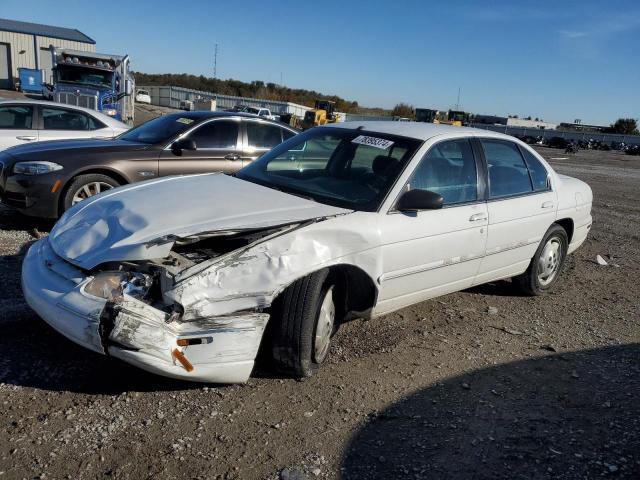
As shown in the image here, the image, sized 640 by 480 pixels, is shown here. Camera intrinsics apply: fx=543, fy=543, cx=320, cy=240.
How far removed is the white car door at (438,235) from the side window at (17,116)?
22.5ft

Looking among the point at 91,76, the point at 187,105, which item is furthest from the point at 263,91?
the point at 91,76

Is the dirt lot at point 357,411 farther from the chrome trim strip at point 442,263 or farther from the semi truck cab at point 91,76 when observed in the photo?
the semi truck cab at point 91,76

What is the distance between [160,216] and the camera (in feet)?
11.0

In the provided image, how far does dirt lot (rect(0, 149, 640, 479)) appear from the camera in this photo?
8.67 ft

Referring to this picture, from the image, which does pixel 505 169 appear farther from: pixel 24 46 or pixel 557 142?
pixel 557 142

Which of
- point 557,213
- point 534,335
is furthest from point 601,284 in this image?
point 534,335

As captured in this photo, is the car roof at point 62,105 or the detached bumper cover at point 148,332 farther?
the car roof at point 62,105

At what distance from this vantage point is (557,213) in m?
5.36

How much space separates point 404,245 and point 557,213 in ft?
7.81

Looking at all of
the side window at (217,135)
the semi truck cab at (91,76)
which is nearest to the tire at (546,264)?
the side window at (217,135)

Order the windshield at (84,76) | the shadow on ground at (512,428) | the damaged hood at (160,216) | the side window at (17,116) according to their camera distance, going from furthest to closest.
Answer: the windshield at (84,76) < the side window at (17,116) < the damaged hood at (160,216) < the shadow on ground at (512,428)

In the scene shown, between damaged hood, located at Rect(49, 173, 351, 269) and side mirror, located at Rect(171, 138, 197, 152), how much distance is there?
2550mm

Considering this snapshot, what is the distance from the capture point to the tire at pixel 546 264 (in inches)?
210

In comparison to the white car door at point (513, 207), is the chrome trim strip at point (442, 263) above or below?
below
